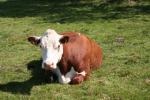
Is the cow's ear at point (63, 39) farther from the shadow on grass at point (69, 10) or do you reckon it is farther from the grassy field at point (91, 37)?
the shadow on grass at point (69, 10)

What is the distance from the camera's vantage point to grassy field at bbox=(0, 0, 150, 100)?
27.9ft

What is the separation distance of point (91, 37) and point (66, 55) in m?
5.26

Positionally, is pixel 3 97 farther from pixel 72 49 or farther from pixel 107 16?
pixel 107 16

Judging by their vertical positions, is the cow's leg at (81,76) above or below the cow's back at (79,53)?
below

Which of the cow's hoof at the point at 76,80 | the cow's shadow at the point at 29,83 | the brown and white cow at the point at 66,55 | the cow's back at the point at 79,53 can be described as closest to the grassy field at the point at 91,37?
the cow's shadow at the point at 29,83

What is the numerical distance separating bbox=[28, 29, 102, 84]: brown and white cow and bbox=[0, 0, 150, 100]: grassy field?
0.24 metres

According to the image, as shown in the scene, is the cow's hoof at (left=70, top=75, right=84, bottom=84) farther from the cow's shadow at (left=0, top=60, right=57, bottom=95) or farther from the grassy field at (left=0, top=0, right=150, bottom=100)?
the cow's shadow at (left=0, top=60, right=57, bottom=95)

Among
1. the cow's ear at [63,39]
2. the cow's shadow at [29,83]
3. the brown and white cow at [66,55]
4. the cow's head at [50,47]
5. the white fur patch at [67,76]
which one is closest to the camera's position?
the cow's head at [50,47]

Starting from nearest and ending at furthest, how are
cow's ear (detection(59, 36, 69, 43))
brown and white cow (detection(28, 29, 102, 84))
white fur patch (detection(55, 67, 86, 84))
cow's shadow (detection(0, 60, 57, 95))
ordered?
1. brown and white cow (detection(28, 29, 102, 84))
2. cow's ear (detection(59, 36, 69, 43))
3. cow's shadow (detection(0, 60, 57, 95))
4. white fur patch (detection(55, 67, 86, 84))

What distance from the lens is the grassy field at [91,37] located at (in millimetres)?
8508

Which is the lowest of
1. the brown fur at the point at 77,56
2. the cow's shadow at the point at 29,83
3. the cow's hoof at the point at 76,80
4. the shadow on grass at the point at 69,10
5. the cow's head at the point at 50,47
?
the shadow on grass at the point at 69,10

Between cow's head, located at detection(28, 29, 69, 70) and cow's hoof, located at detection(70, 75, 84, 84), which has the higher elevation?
cow's head, located at detection(28, 29, 69, 70)

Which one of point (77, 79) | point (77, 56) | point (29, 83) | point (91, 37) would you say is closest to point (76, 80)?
point (77, 79)

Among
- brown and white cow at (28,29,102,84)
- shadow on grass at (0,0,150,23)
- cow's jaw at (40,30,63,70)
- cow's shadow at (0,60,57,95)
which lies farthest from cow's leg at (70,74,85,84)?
shadow on grass at (0,0,150,23)
